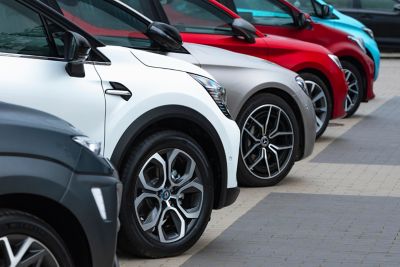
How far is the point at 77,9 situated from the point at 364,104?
354 inches

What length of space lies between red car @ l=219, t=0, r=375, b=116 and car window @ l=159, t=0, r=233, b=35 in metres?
2.07

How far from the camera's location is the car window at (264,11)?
13219mm

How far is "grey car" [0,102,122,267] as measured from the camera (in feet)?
15.6

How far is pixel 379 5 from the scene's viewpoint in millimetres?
25141

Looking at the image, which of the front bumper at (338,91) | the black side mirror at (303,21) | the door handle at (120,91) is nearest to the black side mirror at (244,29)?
the front bumper at (338,91)

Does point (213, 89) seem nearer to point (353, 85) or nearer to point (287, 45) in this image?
point (287, 45)

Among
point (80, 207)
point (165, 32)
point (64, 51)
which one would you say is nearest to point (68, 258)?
point (80, 207)

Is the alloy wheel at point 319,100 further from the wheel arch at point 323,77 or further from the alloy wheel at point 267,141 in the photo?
the alloy wheel at point 267,141

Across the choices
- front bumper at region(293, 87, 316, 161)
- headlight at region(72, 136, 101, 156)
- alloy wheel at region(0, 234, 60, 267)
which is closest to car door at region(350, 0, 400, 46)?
front bumper at region(293, 87, 316, 161)

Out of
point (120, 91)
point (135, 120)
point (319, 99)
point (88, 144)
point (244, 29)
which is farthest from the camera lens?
point (319, 99)

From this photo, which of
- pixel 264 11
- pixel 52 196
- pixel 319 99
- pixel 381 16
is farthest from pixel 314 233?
pixel 381 16

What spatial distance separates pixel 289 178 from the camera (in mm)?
10258

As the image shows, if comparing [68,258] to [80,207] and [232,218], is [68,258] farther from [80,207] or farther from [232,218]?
[232,218]

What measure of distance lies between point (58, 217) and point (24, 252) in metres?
0.31
